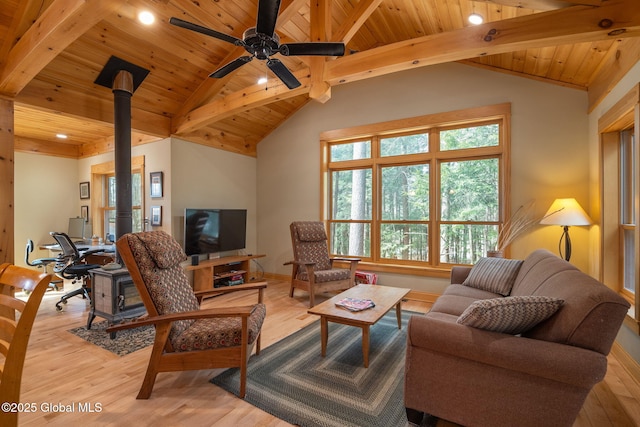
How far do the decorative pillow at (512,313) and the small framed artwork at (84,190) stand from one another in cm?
731

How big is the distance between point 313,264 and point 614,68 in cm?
364

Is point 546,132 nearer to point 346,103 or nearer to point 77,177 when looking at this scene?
point 346,103

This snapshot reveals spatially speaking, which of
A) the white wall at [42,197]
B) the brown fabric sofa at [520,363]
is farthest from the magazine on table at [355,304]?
the white wall at [42,197]

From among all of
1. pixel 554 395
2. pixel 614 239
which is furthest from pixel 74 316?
pixel 614 239

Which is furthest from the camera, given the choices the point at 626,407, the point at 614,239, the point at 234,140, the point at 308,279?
the point at 234,140

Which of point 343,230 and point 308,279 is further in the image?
point 343,230

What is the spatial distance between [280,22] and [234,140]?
2.50 meters

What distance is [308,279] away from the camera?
411 cm

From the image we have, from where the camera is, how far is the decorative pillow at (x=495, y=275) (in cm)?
279

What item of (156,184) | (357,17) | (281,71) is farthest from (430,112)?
(156,184)

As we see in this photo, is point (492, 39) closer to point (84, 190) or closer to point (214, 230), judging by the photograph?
point (214, 230)

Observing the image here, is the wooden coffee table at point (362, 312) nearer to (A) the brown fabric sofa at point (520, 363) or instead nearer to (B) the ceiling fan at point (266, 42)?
(A) the brown fabric sofa at point (520, 363)

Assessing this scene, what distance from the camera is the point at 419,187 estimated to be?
452 cm

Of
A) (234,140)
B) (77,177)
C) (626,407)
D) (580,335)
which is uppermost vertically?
(234,140)
